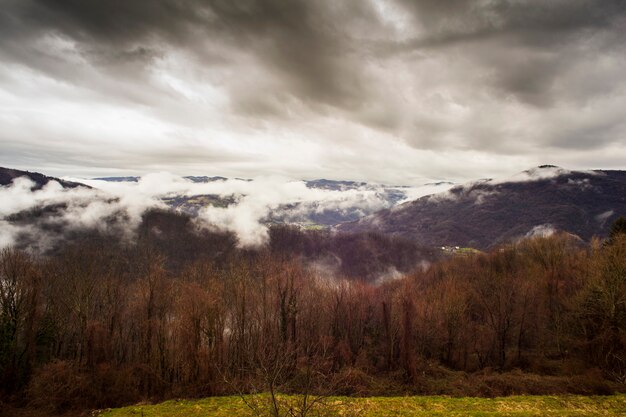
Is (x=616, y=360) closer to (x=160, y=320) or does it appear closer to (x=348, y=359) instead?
(x=348, y=359)

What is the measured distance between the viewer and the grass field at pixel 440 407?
26.8 meters

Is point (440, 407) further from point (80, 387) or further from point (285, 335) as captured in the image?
point (80, 387)

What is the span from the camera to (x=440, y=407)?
1153 inches

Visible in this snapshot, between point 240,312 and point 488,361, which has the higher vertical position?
point 240,312

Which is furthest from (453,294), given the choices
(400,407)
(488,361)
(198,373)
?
(198,373)

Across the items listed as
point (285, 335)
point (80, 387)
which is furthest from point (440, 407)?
point (80, 387)

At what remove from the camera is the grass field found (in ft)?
87.9

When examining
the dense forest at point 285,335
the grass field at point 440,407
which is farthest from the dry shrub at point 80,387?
the grass field at point 440,407

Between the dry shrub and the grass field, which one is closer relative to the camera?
the grass field

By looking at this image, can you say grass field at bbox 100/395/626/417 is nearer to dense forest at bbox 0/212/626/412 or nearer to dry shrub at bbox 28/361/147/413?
dense forest at bbox 0/212/626/412

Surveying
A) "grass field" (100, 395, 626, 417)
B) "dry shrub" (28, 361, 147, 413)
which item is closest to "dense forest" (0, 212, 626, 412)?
"dry shrub" (28, 361, 147, 413)

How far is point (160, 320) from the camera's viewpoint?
4691cm

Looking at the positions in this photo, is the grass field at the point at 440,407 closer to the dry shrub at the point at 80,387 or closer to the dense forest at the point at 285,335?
the dense forest at the point at 285,335

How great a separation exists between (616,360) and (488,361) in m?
18.2
